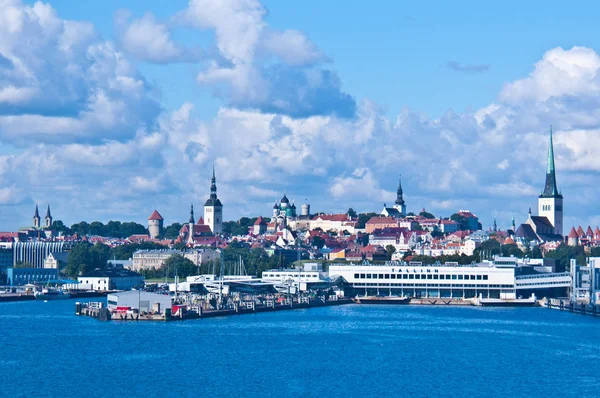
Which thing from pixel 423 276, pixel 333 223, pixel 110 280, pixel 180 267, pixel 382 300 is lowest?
pixel 382 300

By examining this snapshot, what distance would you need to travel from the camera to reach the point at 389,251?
138375 mm

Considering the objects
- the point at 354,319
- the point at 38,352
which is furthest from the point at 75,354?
the point at 354,319

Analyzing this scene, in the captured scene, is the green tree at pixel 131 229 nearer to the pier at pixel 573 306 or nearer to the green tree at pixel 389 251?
the green tree at pixel 389 251

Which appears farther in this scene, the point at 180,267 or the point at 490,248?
Result: the point at 490,248

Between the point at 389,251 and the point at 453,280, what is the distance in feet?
175

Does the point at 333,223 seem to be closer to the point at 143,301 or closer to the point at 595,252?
the point at 595,252

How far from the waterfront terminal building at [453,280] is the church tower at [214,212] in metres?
83.8

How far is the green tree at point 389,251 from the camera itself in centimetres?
13238

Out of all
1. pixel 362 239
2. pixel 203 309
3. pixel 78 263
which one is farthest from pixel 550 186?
pixel 203 309

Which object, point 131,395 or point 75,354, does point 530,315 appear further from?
point 131,395

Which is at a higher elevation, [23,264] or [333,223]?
[333,223]

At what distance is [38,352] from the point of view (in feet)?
154

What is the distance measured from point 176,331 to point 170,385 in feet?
56.8

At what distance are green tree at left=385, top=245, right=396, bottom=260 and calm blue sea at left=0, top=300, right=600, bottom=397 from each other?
6564cm
